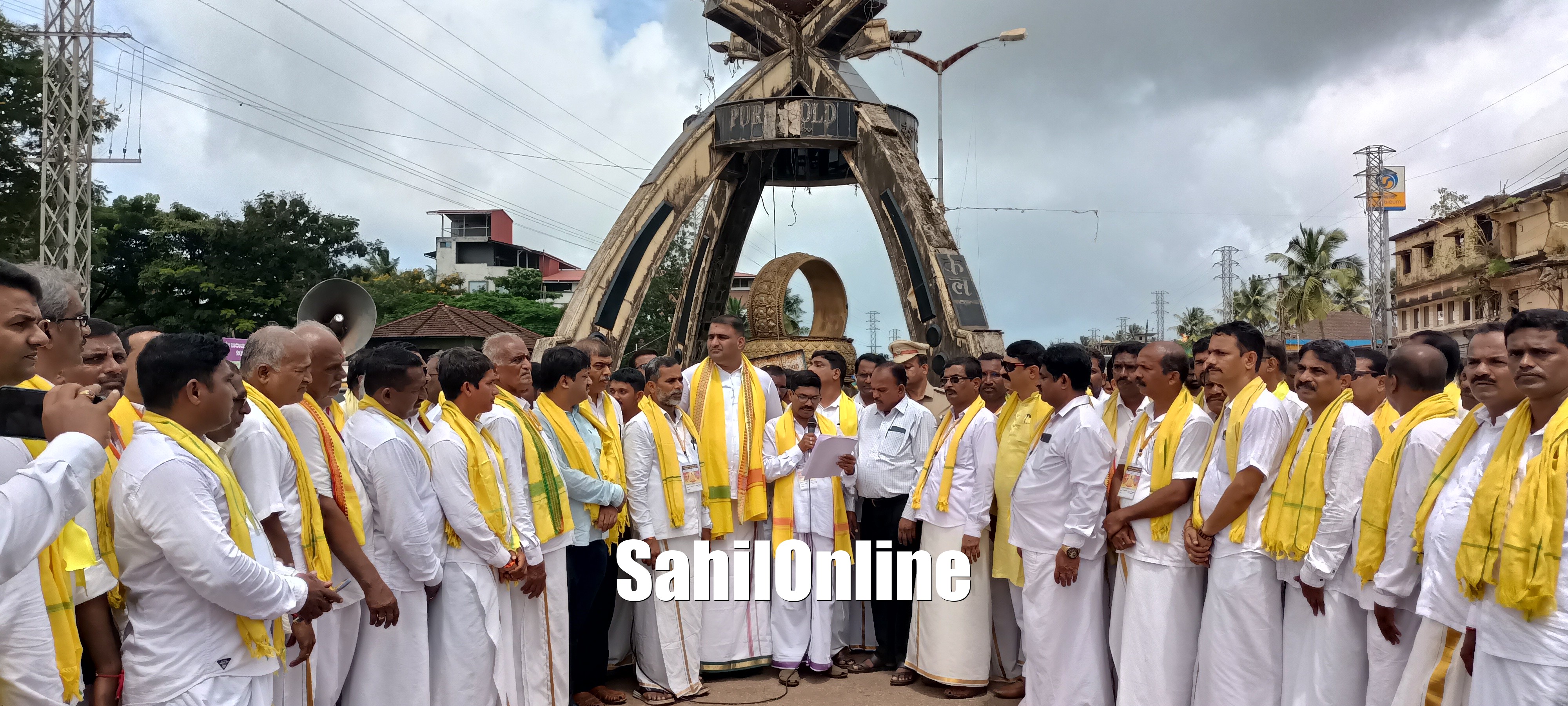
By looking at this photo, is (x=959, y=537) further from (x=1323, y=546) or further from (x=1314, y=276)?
(x=1314, y=276)

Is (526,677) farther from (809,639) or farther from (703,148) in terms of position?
(703,148)

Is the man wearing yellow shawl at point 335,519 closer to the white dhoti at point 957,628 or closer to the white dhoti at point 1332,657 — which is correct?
the white dhoti at point 957,628

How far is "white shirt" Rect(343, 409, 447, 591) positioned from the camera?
4.42 m

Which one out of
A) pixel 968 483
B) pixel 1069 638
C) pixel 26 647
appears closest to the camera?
pixel 26 647

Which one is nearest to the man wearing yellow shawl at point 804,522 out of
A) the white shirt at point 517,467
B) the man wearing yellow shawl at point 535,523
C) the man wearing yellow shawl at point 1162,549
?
the man wearing yellow shawl at point 535,523

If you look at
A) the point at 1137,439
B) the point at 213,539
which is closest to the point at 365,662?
the point at 213,539

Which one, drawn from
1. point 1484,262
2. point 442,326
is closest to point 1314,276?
point 1484,262

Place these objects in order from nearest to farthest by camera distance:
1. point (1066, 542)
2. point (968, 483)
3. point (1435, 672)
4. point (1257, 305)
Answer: point (1435, 672)
point (1066, 542)
point (968, 483)
point (1257, 305)

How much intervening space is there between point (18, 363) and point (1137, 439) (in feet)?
16.0

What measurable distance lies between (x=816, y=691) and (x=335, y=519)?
351cm

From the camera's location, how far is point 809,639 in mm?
6957

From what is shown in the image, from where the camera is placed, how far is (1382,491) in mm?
4207

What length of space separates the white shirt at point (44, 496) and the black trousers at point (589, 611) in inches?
130

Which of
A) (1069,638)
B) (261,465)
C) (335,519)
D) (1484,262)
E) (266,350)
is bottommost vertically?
(1069,638)
